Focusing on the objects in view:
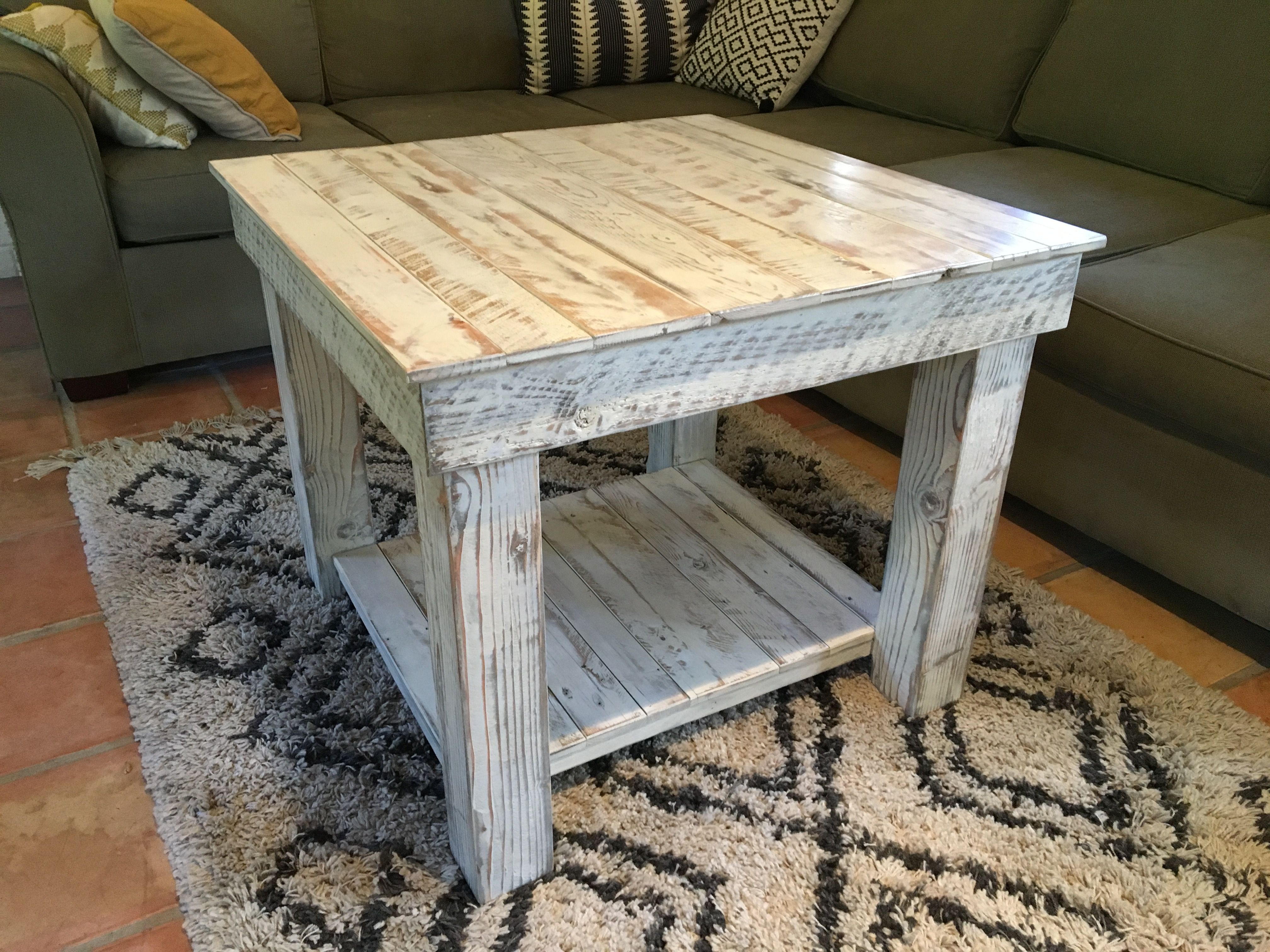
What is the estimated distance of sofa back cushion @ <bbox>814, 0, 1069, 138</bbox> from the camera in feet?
6.61

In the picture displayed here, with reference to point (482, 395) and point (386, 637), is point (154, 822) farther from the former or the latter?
point (482, 395)

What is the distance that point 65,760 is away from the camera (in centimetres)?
112

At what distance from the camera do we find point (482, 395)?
719mm

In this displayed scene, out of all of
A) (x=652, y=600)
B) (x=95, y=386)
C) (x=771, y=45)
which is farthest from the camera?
(x=771, y=45)

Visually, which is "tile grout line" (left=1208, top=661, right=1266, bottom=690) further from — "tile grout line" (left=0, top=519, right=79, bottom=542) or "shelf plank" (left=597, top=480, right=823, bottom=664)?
"tile grout line" (left=0, top=519, right=79, bottom=542)

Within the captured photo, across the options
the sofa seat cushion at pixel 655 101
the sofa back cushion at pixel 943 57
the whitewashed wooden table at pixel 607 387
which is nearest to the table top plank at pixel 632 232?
the whitewashed wooden table at pixel 607 387

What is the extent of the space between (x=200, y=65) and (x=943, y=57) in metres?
1.49

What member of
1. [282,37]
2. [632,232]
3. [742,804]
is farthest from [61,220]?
[742,804]

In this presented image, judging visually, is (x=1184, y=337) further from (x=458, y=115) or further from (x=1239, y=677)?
(x=458, y=115)

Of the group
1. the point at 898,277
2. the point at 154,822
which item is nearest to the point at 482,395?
the point at 898,277

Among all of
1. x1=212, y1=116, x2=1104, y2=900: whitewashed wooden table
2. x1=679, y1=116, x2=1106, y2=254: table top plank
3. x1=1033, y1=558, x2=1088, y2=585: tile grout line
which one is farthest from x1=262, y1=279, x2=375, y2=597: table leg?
x1=1033, y1=558, x2=1088, y2=585: tile grout line

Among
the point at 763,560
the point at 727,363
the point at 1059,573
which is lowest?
the point at 1059,573

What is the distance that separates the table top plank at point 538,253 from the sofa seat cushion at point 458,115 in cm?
97

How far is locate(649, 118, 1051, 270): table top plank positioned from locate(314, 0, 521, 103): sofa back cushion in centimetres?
122
